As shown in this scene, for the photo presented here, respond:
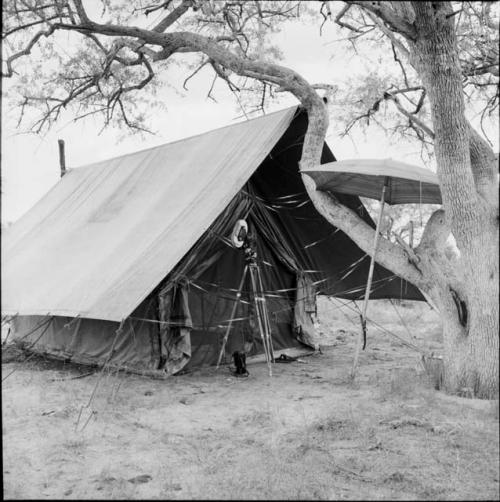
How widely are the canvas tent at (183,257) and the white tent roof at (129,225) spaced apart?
0.02 meters

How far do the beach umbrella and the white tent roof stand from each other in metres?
0.83

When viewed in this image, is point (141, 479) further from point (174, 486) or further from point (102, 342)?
point (102, 342)

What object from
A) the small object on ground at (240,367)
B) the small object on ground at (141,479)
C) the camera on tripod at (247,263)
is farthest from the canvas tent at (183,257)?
the small object on ground at (141,479)

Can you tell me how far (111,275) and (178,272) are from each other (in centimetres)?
64

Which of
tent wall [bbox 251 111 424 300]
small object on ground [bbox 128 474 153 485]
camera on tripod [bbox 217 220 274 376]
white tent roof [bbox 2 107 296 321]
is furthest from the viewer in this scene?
tent wall [bbox 251 111 424 300]

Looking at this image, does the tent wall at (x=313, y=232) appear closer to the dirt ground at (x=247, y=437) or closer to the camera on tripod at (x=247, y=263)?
the camera on tripod at (x=247, y=263)

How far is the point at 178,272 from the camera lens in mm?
5707

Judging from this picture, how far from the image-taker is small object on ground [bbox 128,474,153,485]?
3092mm

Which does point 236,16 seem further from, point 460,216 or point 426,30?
point 460,216

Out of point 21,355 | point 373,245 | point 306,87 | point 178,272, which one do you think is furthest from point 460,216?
point 21,355

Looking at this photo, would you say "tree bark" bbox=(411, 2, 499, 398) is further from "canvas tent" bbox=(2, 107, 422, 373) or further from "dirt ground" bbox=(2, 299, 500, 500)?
"canvas tent" bbox=(2, 107, 422, 373)

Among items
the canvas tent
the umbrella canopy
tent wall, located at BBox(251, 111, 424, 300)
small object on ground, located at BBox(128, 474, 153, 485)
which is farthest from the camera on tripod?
small object on ground, located at BBox(128, 474, 153, 485)

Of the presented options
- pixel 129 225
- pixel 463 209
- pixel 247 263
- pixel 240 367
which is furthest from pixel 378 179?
pixel 129 225

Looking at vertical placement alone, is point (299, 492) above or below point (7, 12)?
below
